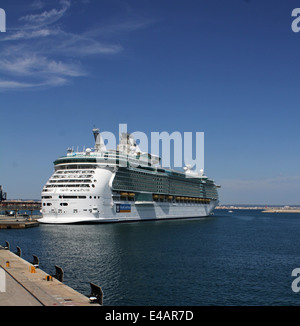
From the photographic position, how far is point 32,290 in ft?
76.3

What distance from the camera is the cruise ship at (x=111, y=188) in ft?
264

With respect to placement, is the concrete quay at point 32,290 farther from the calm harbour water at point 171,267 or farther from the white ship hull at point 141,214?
the white ship hull at point 141,214

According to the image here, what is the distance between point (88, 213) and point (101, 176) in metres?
9.64

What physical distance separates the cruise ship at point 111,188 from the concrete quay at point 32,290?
49703 mm

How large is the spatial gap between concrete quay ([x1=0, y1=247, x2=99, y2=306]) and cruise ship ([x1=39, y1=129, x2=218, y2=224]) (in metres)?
49.7

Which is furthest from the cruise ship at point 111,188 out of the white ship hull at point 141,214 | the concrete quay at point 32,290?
the concrete quay at point 32,290

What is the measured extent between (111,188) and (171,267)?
50659 mm

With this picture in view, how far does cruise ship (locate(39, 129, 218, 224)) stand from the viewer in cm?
8056

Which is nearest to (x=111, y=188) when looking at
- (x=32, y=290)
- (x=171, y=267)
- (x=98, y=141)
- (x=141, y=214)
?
(x=141, y=214)

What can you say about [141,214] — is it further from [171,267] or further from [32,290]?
[32,290]

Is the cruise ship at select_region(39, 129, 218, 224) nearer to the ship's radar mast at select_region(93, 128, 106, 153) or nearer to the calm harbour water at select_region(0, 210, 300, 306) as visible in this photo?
the ship's radar mast at select_region(93, 128, 106, 153)

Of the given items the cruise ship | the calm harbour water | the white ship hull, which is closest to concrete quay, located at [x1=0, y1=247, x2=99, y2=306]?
the calm harbour water

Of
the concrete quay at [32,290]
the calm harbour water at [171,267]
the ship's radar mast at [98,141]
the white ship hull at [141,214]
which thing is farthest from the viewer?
the ship's radar mast at [98,141]
